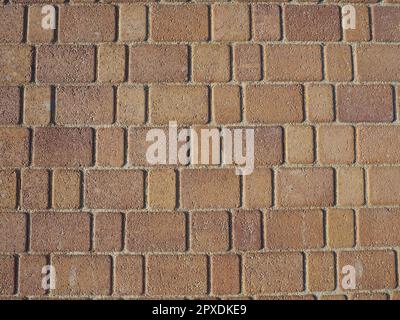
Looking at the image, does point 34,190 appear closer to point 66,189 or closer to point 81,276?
point 66,189

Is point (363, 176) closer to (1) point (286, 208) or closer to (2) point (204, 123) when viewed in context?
(1) point (286, 208)

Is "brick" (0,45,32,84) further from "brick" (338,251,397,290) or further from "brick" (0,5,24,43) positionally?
"brick" (338,251,397,290)

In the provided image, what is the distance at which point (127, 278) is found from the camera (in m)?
0.70

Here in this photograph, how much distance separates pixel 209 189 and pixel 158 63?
0.26m

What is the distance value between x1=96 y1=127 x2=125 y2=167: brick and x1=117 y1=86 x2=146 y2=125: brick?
2 cm

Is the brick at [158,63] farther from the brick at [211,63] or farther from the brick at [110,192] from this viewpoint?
the brick at [110,192]

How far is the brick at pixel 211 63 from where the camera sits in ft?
2.37

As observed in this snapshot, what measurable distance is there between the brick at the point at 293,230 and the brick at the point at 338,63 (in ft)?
0.87

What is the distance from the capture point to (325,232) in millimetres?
707

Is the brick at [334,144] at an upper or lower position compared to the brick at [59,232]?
upper

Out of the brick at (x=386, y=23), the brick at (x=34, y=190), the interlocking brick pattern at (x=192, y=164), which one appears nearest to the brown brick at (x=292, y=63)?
the interlocking brick pattern at (x=192, y=164)

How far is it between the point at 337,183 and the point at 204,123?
0.89ft

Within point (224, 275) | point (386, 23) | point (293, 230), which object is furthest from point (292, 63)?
point (224, 275)
